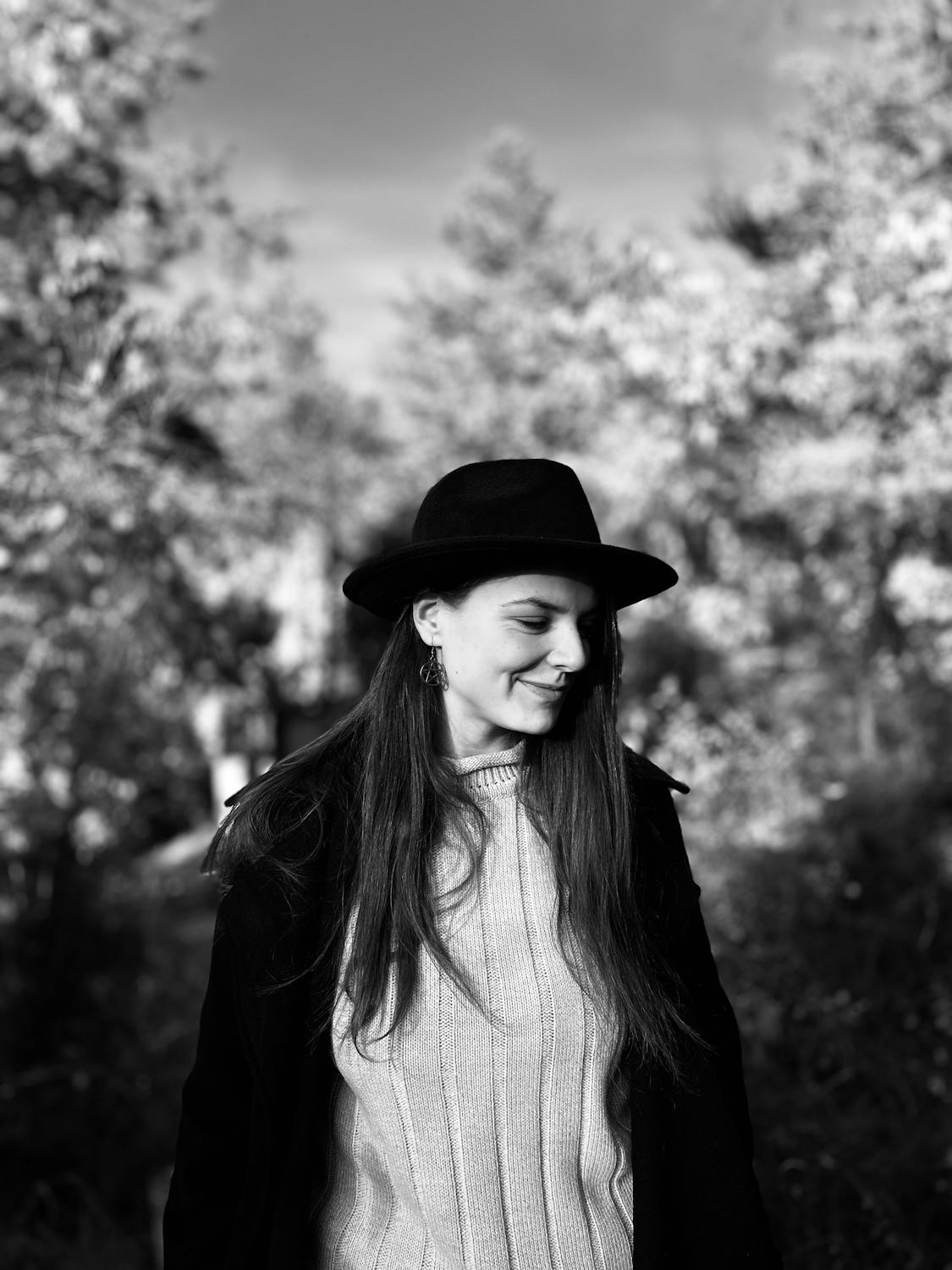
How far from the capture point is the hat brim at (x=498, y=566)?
1757 millimetres

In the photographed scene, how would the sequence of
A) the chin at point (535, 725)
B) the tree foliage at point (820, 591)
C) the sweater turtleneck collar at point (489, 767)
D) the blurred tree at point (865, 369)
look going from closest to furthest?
the chin at point (535, 725) < the sweater turtleneck collar at point (489, 767) < the tree foliage at point (820, 591) < the blurred tree at point (865, 369)

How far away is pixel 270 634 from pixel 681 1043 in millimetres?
19432

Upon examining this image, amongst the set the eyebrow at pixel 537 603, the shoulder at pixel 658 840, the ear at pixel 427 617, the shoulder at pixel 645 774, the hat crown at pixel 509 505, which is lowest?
the shoulder at pixel 658 840

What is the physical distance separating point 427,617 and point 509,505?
24cm

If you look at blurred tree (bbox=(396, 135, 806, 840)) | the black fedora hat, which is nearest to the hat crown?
the black fedora hat

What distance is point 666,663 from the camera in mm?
13859

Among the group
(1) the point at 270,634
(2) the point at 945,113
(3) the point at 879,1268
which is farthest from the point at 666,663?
(3) the point at 879,1268

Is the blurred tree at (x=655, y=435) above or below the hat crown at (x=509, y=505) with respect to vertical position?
above

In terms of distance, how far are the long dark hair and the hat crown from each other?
0.31 feet

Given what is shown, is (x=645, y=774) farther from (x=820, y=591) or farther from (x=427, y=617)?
(x=820, y=591)

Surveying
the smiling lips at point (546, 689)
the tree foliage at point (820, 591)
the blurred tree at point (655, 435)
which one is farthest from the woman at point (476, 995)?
the blurred tree at point (655, 435)

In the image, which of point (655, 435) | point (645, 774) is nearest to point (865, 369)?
point (655, 435)

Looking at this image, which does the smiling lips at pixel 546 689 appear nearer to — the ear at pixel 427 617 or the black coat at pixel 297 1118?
the ear at pixel 427 617

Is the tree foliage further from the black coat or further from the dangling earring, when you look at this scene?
the dangling earring
